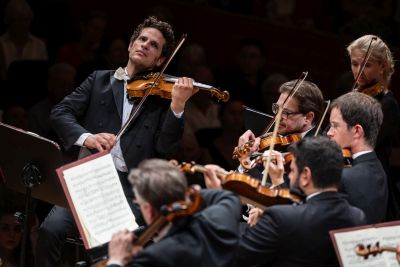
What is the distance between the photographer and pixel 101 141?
524 centimetres

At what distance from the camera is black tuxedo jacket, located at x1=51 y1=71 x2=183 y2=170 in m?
5.44

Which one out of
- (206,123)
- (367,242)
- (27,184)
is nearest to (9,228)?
(27,184)

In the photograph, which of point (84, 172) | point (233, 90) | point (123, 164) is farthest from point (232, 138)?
point (84, 172)

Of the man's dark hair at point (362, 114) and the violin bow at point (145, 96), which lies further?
the violin bow at point (145, 96)

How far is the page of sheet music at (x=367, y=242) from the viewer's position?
14.0 ft

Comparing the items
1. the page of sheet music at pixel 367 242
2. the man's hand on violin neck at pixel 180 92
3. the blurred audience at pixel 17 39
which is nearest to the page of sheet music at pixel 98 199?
the man's hand on violin neck at pixel 180 92

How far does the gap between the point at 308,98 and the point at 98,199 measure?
1417 mm

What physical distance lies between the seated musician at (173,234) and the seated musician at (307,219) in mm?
235

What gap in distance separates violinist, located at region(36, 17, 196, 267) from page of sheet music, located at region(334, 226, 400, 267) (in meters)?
1.43

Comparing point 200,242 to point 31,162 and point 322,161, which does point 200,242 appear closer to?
point 322,161

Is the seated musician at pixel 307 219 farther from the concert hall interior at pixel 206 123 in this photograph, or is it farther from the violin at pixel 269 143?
the violin at pixel 269 143

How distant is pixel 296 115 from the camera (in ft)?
17.6

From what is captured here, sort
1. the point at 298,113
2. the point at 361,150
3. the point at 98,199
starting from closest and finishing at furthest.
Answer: the point at 98,199 → the point at 361,150 → the point at 298,113

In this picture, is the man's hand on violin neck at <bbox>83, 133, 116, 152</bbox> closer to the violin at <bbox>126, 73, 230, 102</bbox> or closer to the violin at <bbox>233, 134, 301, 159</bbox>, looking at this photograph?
the violin at <bbox>126, 73, 230, 102</bbox>
